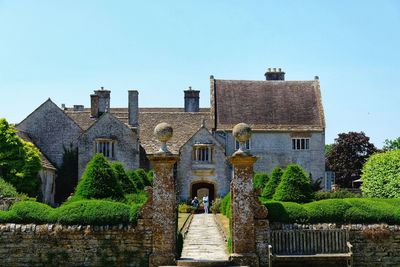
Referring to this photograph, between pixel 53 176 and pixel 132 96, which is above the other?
pixel 132 96

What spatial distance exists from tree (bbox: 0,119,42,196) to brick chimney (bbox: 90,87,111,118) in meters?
12.0

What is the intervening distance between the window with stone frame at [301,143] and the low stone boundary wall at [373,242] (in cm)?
3240

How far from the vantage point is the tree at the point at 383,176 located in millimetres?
28319

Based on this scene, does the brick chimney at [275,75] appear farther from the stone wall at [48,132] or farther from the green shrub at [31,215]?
the green shrub at [31,215]

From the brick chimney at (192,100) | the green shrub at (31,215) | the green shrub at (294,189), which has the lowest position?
the green shrub at (31,215)

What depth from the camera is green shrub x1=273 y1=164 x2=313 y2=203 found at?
20828 millimetres

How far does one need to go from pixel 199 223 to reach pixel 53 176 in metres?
18.1

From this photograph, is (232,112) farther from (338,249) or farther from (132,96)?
(338,249)

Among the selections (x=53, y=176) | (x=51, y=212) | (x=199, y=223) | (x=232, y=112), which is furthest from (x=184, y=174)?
(x=51, y=212)

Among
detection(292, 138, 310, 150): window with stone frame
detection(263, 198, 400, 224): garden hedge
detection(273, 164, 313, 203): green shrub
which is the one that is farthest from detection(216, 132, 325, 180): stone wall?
detection(263, 198, 400, 224): garden hedge

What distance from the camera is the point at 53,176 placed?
45.2m

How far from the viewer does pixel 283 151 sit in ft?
157

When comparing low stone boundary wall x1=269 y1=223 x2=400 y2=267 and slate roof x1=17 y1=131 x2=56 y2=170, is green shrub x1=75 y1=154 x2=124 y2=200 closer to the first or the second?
low stone boundary wall x1=269 y1=223 x2=400 y2=267

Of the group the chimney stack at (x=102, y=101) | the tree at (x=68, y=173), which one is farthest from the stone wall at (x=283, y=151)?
the tree at (x=68, y=173)
